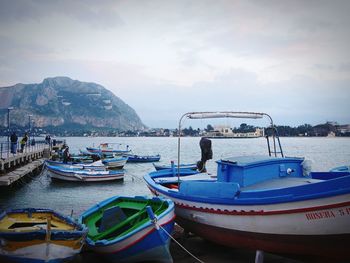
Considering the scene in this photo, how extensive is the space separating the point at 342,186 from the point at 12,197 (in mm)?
23259

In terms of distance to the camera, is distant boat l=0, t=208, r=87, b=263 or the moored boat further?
distant boat l=0, t=208, r=87, b=263

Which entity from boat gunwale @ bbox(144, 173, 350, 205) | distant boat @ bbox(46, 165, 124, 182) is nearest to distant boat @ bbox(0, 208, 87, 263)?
boat gunwale @ bbox(144, 173, 350, 205)

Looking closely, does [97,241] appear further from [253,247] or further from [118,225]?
[253,247]

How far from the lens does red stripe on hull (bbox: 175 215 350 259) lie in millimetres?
7199

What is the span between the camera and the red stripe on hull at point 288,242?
720 cm

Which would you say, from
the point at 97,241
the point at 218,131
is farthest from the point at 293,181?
the point at 97,241

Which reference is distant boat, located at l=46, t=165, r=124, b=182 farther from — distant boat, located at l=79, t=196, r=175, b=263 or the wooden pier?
distant boat, located at l=79, t=196, r=175, b=263

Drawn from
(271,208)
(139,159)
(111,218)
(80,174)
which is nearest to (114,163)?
(80,174)

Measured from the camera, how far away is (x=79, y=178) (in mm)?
29484

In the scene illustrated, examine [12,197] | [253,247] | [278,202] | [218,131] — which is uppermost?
[218,131]

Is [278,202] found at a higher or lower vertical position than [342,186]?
lower

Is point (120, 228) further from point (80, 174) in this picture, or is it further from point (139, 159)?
point (139, 159)

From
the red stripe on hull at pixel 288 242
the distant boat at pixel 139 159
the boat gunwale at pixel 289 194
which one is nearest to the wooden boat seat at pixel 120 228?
the boat gunwale at pixel 289 194

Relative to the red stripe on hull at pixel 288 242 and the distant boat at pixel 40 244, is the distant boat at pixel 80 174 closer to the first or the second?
the red stripe on hull at pixel 288 242
